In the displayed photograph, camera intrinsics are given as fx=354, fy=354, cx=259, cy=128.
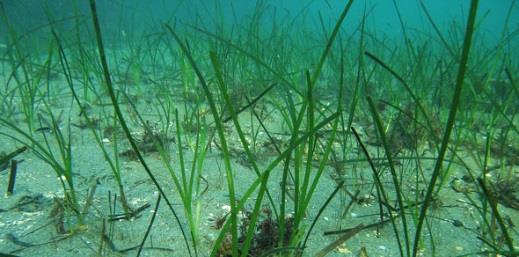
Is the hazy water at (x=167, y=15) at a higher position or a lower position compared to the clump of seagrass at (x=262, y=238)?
higher

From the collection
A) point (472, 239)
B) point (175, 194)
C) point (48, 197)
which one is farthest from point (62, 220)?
point (472, 239)

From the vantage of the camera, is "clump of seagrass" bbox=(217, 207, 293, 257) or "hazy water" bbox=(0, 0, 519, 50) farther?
"hazy water" bbox=(0, 0, 519, 50)

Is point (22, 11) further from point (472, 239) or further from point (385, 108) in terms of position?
point (472, 239)

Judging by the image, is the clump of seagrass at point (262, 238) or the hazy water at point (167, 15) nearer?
the clump of seagrass at point (262, 238)

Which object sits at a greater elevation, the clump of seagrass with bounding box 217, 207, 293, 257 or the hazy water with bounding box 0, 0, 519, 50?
the hazy water with bounding box 0, 0, 519, 50

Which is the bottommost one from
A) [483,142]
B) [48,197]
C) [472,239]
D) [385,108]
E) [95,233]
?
[472,239]

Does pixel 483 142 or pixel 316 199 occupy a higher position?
pixel 483 142

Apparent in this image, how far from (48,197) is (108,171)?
1.30ft

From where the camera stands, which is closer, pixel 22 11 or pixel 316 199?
pixel 316 199

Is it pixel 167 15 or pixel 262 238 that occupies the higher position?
pixel 167 15

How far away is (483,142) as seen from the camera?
10.6ft

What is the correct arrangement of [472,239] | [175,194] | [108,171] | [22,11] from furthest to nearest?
[22,11] < [108,171] < [175,194] < [472,239]

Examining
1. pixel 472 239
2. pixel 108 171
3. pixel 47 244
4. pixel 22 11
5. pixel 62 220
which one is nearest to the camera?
pixel 47 244

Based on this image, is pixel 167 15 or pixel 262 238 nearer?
pixel 262 238
